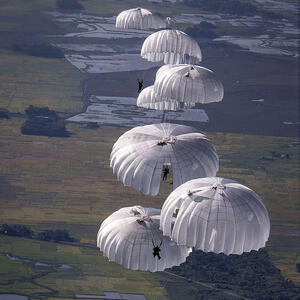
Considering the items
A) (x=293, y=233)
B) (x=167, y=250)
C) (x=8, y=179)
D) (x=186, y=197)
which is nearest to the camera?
(x=186, y=197)

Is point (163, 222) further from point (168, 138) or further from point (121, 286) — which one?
point (121, 286)

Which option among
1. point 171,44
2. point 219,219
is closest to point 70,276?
point 171,44

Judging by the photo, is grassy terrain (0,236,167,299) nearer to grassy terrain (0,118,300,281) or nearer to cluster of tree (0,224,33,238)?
cluster of tree (0,224,33,238)

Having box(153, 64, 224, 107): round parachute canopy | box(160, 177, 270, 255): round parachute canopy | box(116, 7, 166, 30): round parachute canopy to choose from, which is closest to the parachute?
box(153, 64, 224, 107): round parachute canopy

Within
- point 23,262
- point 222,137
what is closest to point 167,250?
point 23,262

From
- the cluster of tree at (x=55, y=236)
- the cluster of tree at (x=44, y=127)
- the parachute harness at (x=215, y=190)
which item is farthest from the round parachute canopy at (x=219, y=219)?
the cluster of tree at (x=44, y=127)

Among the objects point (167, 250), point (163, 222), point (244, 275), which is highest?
point (163, 222)

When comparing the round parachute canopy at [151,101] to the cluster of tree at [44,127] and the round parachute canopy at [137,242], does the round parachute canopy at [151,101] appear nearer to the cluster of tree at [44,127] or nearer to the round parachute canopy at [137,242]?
the round parachute canopy at [137,242]
